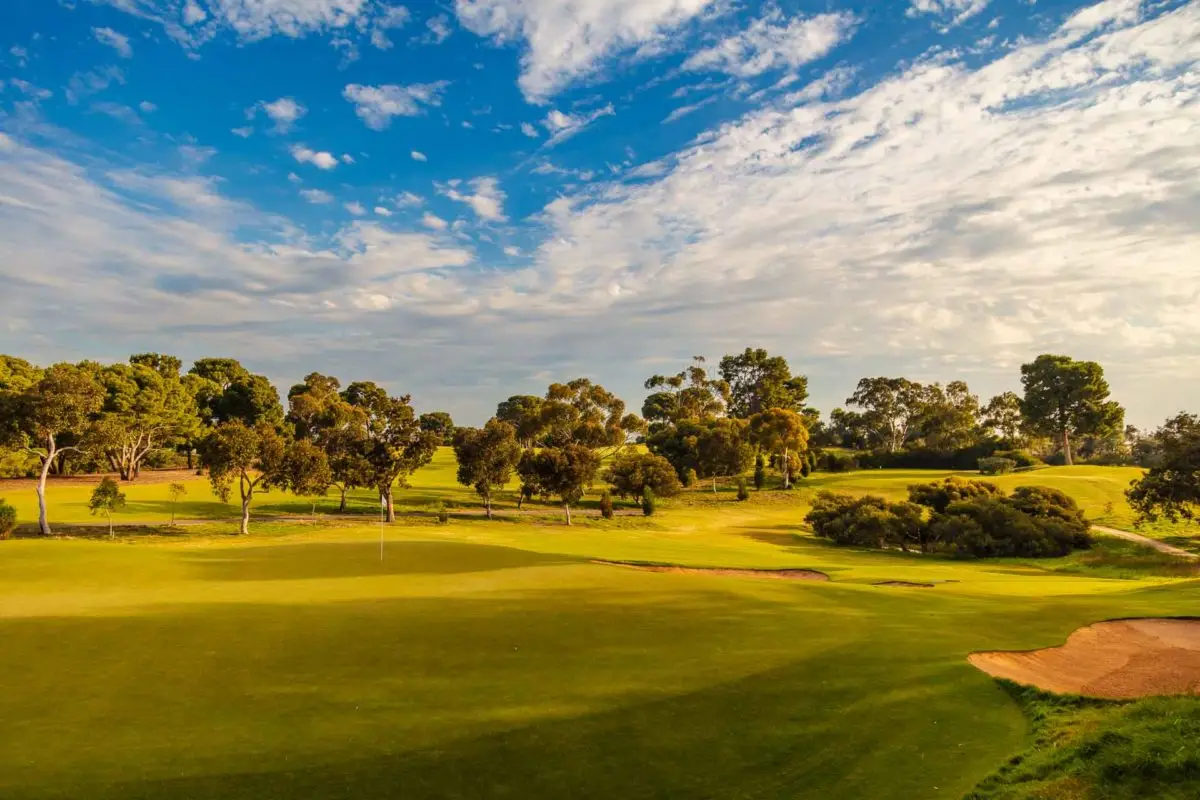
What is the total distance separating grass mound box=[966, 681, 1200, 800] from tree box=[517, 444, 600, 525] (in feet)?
175

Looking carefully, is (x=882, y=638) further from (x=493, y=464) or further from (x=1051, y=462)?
(x=1051, y=462)

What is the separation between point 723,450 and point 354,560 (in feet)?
222

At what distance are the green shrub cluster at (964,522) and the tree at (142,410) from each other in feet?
248

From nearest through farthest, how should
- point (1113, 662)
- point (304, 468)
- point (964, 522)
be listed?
point (1113, 662)
point (964, 522)
point (304, 468)

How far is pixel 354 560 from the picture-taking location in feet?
100

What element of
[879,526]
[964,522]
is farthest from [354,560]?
[964,522]

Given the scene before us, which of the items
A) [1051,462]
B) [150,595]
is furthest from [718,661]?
[1051,462]

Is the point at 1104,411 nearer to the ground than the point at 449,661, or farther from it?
farther from it

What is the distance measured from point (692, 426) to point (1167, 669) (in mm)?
82486

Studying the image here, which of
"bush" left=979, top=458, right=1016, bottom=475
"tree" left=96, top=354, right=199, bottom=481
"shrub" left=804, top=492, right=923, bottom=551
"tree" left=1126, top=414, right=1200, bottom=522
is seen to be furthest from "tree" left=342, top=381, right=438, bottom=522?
"bush" left=979, top=458, right=1016, bottom=475

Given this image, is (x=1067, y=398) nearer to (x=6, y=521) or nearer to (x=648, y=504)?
(x=648, y=504)

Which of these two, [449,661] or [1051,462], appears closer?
[449,661]

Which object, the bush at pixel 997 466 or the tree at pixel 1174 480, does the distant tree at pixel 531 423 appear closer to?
the bush at pixel 997 466

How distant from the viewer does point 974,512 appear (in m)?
51.6
